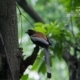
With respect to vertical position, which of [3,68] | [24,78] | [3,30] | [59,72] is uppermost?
[3,30]

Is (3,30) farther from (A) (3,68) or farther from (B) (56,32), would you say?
(B) (56,32)

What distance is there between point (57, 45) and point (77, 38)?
350 millimetres

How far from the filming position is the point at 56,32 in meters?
1.84

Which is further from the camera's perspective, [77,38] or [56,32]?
[77,38]

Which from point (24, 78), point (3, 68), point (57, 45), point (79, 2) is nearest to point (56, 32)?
point (57, 45)

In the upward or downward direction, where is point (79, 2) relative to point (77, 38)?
upward

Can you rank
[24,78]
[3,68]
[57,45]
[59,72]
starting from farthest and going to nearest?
[59,72] < [57,45] < [24,78] < [3,68]

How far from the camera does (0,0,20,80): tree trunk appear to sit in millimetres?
1284

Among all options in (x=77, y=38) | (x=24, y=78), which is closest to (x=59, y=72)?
(x=77, y=38)

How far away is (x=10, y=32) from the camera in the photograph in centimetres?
131

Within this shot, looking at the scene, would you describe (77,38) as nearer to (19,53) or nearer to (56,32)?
(56,32)

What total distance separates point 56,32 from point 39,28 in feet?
0.35

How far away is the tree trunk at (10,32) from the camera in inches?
Answer: 50.6

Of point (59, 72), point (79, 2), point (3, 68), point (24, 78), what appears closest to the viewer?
point (3, 68)
